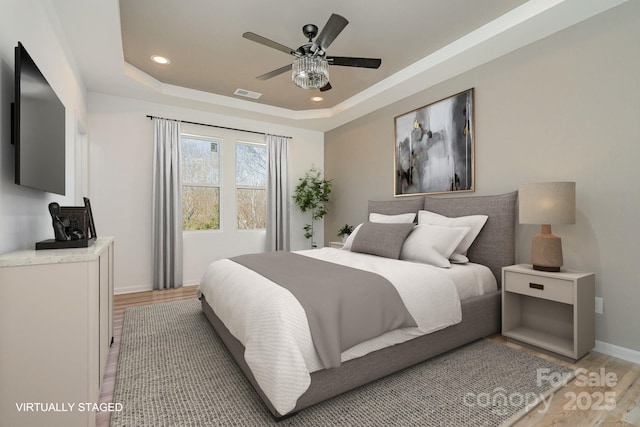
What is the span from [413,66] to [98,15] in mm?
3004

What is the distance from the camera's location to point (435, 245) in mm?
2742

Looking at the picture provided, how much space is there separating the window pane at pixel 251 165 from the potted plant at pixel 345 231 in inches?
60.8

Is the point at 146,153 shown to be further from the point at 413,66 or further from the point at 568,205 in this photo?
the point at 568,205

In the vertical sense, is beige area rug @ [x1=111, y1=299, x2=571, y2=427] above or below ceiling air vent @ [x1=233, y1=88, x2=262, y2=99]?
below

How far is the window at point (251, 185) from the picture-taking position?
5043mm

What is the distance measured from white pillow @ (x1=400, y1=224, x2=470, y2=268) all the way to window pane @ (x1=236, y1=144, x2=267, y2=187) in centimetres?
308

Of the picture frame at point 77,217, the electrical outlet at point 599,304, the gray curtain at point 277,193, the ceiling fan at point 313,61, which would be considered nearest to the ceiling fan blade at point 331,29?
the ceiling fan at point 313,61

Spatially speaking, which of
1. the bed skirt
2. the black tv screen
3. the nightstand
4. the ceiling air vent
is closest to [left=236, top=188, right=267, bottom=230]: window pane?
the ceiling air vent

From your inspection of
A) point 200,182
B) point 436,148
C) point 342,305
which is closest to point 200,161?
point 200,182

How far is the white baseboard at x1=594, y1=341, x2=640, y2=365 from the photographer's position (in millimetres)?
2137

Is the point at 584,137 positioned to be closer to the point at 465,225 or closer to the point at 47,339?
the point at 465,225

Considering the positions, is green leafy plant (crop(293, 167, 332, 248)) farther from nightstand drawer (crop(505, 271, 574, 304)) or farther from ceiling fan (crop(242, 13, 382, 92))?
nightstand drawer (crop(505, 271, 574, 304))

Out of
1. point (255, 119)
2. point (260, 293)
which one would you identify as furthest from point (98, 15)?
point (255, 119)

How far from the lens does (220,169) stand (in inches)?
191
